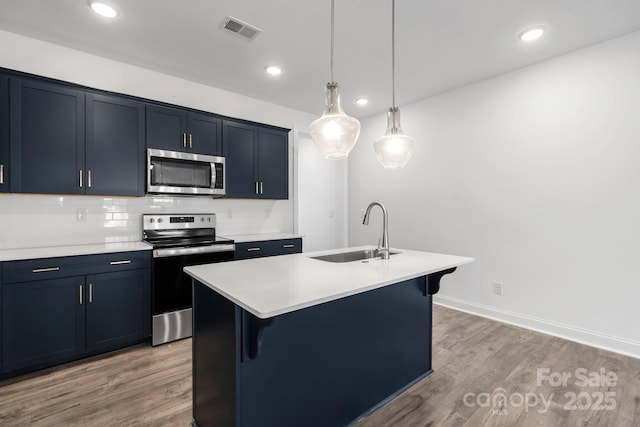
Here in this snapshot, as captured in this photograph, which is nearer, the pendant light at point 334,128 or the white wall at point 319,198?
the pendant light at point 334,128

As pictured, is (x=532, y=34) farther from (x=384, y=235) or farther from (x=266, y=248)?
(x=266, y=248)

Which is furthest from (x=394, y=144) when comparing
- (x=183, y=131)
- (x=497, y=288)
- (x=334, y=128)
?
(x=497, y=288)

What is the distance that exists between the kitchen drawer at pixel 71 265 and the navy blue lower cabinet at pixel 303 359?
4.25 ft

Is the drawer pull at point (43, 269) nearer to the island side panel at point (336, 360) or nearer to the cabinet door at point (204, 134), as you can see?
the cabinet door at point (204, 134)

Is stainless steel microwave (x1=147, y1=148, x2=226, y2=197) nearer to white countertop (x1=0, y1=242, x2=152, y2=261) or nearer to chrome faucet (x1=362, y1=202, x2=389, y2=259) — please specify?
white countertop (x1=0, y1=242, x2=152, y2=261)

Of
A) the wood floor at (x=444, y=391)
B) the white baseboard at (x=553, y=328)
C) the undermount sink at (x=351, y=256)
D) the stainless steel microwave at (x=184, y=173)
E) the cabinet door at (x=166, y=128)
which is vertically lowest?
the wood floor at (x=444, y=391)

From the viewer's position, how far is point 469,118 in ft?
11.9

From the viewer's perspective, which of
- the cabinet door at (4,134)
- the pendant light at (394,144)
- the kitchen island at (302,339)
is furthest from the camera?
the cabinet door at (4,134)

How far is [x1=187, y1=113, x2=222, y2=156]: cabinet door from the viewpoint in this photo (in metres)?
3.25

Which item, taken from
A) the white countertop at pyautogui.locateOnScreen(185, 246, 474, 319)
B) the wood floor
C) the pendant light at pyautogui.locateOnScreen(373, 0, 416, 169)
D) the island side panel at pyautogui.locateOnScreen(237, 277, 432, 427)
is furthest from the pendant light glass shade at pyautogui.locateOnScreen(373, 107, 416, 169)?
the wood floor

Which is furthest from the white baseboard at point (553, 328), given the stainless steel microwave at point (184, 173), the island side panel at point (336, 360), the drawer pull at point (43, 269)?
the drawer pull at point (43, 269)

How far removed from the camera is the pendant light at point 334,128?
5.55ft

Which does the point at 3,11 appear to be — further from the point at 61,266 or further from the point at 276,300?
the point at 276,300

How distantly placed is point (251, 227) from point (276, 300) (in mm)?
3045
